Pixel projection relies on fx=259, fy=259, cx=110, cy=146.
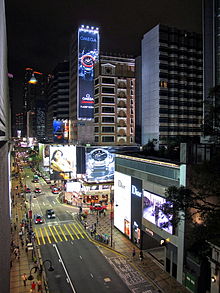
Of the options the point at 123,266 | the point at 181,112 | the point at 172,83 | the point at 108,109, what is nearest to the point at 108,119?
the point at 108,109

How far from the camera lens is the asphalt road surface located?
2580cm

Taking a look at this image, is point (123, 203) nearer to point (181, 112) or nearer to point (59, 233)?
point (59, 233)

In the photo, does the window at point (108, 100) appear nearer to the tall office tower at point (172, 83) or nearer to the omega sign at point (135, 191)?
the tall office tower at point (172, 83)

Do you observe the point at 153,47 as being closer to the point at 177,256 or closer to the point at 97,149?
the point at 97,149

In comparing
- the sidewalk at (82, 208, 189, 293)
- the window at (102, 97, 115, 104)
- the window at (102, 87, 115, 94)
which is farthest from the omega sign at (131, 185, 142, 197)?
the window at (102, 87, 115, 94)

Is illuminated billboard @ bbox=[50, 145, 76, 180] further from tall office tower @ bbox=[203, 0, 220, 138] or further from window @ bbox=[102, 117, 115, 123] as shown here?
tall office tower @ bbox=[203, 0, 220, 138]

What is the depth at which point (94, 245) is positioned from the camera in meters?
36.8

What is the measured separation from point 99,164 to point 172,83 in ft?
118

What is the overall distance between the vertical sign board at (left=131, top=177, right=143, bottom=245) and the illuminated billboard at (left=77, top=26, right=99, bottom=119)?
1636 inches

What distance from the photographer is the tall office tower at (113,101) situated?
72.7 m

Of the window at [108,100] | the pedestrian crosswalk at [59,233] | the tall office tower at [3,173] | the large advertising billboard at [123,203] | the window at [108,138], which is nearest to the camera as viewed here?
the tall office tower at [3,173]

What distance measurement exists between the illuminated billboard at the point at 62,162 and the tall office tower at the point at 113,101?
14.1m

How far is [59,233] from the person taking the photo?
41250 millimetres

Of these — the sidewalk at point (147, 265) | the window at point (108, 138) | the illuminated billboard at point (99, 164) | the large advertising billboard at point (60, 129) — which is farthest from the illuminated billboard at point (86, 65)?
the sidewalk at point (147, 265)
